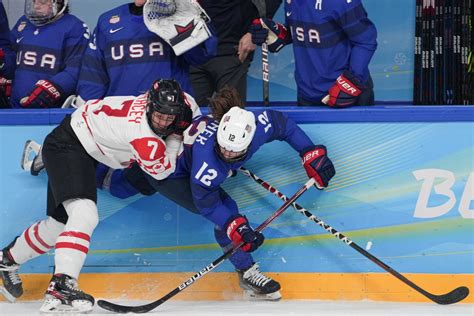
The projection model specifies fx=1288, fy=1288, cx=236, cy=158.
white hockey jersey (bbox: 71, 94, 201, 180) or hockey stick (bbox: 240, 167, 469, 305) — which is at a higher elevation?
white hockey jersey (bbox: 71, 94, 201, 180)

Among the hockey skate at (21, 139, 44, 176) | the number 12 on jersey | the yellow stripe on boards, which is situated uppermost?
the number 12 on jersey

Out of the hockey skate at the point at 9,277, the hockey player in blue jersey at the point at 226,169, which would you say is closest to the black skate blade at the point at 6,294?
the hockey skate at the point at 9,277

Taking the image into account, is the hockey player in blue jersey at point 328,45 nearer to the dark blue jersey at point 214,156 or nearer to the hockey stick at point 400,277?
the dark blue jersey at point 214,156

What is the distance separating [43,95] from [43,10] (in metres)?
0.42

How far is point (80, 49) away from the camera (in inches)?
242

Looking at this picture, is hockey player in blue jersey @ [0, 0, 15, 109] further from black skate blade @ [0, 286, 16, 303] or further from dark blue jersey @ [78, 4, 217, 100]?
black skate blade @ [0, 286, 16, 303]

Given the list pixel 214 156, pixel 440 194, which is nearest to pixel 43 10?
pixel 214 156

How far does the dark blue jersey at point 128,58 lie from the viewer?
18.9 ft

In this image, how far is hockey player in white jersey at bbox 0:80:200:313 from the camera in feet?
17.0

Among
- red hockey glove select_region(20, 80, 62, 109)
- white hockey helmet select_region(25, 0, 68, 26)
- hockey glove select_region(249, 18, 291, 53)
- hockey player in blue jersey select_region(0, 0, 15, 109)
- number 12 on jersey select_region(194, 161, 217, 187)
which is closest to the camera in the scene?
number 12 on jersey select_region(194, 161, 217, 187)

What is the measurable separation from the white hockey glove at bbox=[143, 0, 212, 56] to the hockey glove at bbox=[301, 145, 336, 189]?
0.73 m

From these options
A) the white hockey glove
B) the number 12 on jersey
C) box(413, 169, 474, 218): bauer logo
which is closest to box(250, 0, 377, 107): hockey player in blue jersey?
the white hockey glove

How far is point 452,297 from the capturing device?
17.8 ft

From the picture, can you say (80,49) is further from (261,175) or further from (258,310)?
(258,310)
